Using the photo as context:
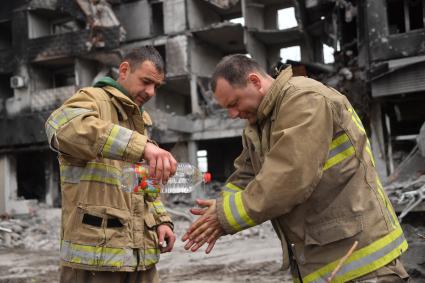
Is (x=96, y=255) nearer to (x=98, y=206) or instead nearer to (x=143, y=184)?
(x=98, y=206)

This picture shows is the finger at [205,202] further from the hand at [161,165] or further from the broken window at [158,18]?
the broken window at [158,18]

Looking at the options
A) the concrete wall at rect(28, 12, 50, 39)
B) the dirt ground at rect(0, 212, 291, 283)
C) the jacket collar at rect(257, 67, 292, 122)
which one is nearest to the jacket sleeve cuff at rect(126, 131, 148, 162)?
the jacket collar at rect(257, 67, 292, 122)

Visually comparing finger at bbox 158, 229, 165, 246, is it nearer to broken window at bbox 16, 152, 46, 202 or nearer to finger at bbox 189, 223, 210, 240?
finger at bbox 189, 223, 210, 240

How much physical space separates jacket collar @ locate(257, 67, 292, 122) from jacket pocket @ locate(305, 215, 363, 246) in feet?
2.21

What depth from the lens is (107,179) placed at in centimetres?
287

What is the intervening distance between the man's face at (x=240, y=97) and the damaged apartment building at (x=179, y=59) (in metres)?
14.6

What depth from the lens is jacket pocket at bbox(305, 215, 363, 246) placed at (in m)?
2.27

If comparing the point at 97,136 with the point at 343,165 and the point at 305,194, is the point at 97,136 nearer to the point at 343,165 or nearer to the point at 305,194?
the point at 305,194

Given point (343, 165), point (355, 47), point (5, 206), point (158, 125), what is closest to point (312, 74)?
point (355, 47)

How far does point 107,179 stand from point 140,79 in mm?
764

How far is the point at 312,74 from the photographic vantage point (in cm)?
1861

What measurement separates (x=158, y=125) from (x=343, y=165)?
54.9 feet

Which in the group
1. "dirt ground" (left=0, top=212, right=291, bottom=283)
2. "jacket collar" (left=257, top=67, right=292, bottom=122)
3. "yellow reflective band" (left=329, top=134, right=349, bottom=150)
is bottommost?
"dirt ground" (left=0, top=212, right=291, bottom=283)

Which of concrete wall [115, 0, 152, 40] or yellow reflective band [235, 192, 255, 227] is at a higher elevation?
concrete wall [115, 0, 152, 40]
